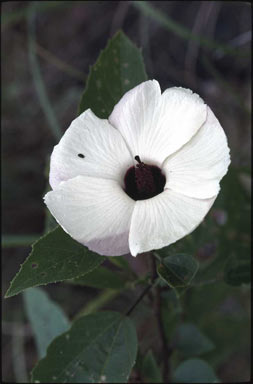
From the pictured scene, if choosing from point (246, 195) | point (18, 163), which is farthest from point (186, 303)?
point (18, 163)

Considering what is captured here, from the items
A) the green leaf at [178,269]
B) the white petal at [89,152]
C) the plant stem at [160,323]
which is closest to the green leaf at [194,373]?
the plant stem at [160,323]

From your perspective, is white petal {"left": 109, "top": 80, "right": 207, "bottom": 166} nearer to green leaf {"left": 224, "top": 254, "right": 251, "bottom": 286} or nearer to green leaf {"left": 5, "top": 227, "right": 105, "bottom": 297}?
green leaf {"left": 5, "top": 227, "right": 105, "bottom": 297}

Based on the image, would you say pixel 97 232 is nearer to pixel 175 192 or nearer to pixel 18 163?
pixel 175 192

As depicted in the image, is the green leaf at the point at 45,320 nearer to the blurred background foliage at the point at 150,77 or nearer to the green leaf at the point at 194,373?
the blurred background foliage at the point at 150,77

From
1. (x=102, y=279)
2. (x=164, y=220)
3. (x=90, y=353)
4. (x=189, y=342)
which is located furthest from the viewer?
(x=189, y=342)

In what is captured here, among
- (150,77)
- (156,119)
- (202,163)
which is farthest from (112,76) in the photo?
(150,77)

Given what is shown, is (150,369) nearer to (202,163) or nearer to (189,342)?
(189,342)
